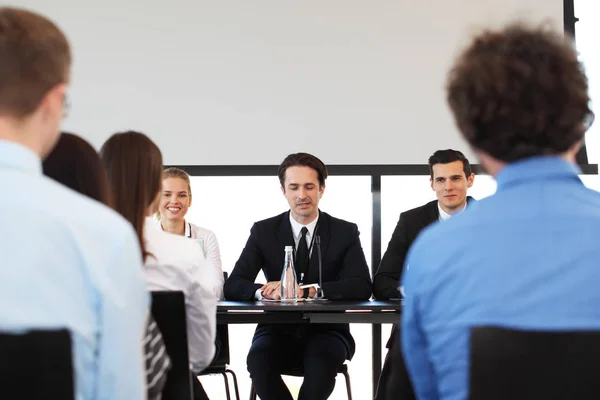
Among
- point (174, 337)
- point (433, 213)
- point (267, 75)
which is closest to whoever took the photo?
Answer: point (174, 337)

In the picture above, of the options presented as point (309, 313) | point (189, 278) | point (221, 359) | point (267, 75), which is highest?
point (267, 75)

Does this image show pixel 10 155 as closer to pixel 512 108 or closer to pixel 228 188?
pixel 512 108

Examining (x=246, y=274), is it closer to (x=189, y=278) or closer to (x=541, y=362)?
(x=189, y=278)

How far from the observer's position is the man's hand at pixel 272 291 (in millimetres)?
3938

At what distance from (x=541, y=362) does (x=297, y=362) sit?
2.84m

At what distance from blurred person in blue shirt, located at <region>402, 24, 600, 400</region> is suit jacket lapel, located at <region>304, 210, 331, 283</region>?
292 centimetres

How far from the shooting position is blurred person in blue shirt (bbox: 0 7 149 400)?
1228mm

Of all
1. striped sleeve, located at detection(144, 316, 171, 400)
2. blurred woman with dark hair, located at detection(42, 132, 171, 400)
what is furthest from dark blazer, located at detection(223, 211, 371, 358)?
striped sleeve, located at detection(144, 316, 171, 400)

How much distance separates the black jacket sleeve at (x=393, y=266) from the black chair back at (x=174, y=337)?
193 cm

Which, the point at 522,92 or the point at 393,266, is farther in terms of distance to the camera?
the point at 393,266

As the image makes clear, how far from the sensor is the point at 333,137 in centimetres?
553

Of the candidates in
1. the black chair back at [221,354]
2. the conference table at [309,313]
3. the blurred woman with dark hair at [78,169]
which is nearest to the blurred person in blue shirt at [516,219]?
the blurred woman with dark hair at [78,169]

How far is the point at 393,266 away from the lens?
431 cm

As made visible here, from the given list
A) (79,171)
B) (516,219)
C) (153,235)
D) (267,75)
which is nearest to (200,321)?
(153,235)
